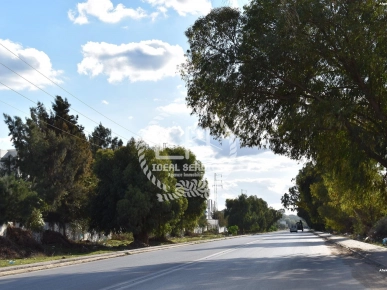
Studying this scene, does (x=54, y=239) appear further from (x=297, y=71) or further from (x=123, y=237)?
(x=297, y=71)

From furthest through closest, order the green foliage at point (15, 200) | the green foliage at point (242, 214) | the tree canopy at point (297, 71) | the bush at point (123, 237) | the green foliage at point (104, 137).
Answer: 1. the green foliage at point (242, 214)
2. the green foliage at point (104, 137)
3. the bush at point (123, 237)
4. the green foliage at point (15, 200)
5. the tree canopy at point (297, 71)

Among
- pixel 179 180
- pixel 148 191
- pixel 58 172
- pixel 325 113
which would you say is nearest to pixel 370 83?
pixel 325 113

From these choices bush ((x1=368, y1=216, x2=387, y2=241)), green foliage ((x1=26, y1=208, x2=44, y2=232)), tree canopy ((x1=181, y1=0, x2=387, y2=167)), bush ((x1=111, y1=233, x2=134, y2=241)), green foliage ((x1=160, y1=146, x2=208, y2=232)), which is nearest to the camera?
tree canopy ((x1=181, y1=0, x2=387, y2=167))

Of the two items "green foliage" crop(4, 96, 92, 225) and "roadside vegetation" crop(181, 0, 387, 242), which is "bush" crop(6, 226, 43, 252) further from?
"roadside vegetation" crop(181, 0, 387, 242)

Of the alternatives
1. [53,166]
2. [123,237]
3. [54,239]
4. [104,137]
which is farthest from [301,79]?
[104,137]

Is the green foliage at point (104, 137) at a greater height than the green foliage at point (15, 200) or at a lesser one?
greater

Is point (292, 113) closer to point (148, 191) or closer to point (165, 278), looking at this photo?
point (165, 278)

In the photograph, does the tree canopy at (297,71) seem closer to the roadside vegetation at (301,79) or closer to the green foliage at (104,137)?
the roadside vegetation at (301,79)

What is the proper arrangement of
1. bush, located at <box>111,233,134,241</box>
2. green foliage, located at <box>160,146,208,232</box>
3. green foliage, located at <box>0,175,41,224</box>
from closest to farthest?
1. green foliage, located at <box>0,175,41,224</box>
2. green foliage, located at <box>160,146,208,232</box>
3. bush, located at <box>111,233,134,241</box>

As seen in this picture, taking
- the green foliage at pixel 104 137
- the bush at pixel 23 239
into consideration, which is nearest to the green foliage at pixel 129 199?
→ the bush at pixel 23 239

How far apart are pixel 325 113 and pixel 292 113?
7.53 ft

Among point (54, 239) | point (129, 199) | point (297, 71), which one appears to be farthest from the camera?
point (54, 239)

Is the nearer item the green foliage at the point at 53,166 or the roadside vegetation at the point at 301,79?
the roadside vegetation at the point at 301,79

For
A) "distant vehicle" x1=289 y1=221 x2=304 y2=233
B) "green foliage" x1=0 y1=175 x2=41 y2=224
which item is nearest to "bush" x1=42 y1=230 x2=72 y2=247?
"green foliage" x1=0 y1=175 x2=41 y2=224
